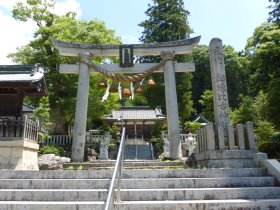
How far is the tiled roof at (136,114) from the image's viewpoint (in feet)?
102

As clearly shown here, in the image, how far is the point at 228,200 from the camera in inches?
214

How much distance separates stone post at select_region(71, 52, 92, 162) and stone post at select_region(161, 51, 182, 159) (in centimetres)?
392

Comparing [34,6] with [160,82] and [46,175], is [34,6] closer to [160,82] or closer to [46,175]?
[160,82]

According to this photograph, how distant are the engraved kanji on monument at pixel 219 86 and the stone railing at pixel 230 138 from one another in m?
0.46

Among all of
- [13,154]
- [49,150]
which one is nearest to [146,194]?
[13,154]

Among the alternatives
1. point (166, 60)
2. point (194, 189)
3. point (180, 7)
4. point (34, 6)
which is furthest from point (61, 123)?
point (180, 7)

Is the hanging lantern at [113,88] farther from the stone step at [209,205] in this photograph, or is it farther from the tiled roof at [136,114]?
the tiled roof at [136,114]

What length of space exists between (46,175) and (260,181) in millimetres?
5029

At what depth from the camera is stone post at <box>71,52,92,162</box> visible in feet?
41.1

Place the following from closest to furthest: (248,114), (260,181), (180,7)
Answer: (260,181) → (248,114) → (180,7)

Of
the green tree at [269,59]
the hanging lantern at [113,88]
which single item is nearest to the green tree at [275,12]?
the green tree at [269,59]

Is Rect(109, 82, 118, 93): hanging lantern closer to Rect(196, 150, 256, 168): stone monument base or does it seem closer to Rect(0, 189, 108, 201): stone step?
Rect(196, 150, 256, 168): stone monument base

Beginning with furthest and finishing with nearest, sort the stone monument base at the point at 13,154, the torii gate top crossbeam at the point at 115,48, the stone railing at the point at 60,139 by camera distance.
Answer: the stone railing at the point at 60,139
the torii gate top crossbeam at the point at 115,48
the stone monument base at the point at 13,154

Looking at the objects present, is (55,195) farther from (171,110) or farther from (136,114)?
(136,114)
